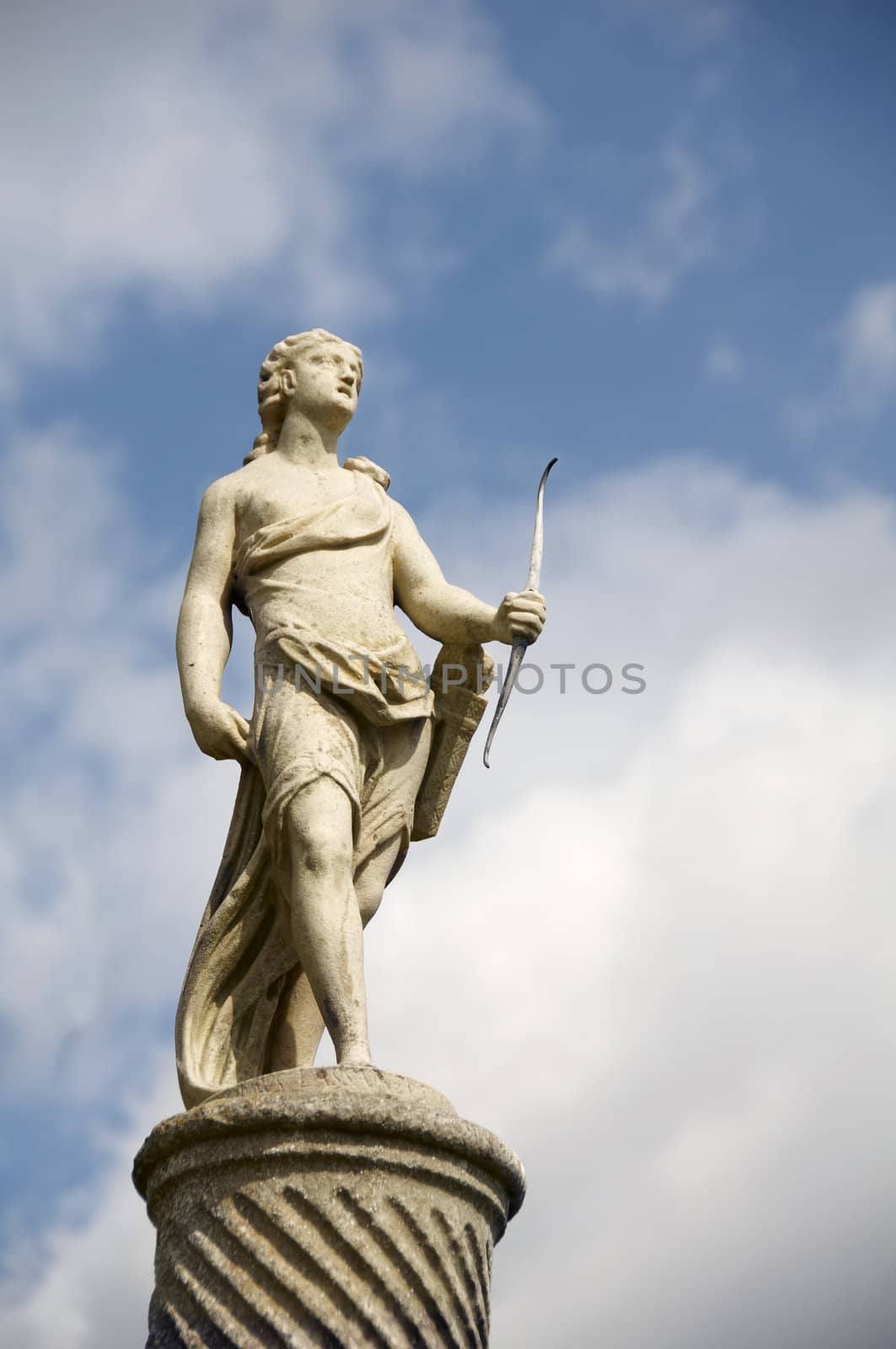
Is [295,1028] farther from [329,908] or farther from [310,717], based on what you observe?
[310,717]

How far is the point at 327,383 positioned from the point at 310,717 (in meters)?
1.95

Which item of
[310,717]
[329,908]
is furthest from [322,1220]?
[310,717]

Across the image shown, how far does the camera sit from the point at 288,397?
26.6ft

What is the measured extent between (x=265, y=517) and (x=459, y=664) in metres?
1.13

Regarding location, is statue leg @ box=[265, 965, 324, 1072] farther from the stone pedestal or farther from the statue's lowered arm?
the statue's lowered arm

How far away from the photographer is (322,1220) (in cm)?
573

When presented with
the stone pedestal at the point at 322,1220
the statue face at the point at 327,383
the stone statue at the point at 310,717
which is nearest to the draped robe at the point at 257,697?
the stone statue at the point at 310,717

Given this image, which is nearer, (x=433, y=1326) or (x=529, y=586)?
(x=433, y=1326)

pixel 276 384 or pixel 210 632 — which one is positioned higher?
pixel 276 384

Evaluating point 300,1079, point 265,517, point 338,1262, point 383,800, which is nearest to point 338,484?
point 265,517

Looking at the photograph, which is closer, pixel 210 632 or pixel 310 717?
pixel 310 717

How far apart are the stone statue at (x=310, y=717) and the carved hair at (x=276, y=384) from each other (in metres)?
0.03

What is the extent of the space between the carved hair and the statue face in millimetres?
38

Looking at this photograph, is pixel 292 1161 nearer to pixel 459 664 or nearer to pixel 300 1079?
pixel 300 1079
